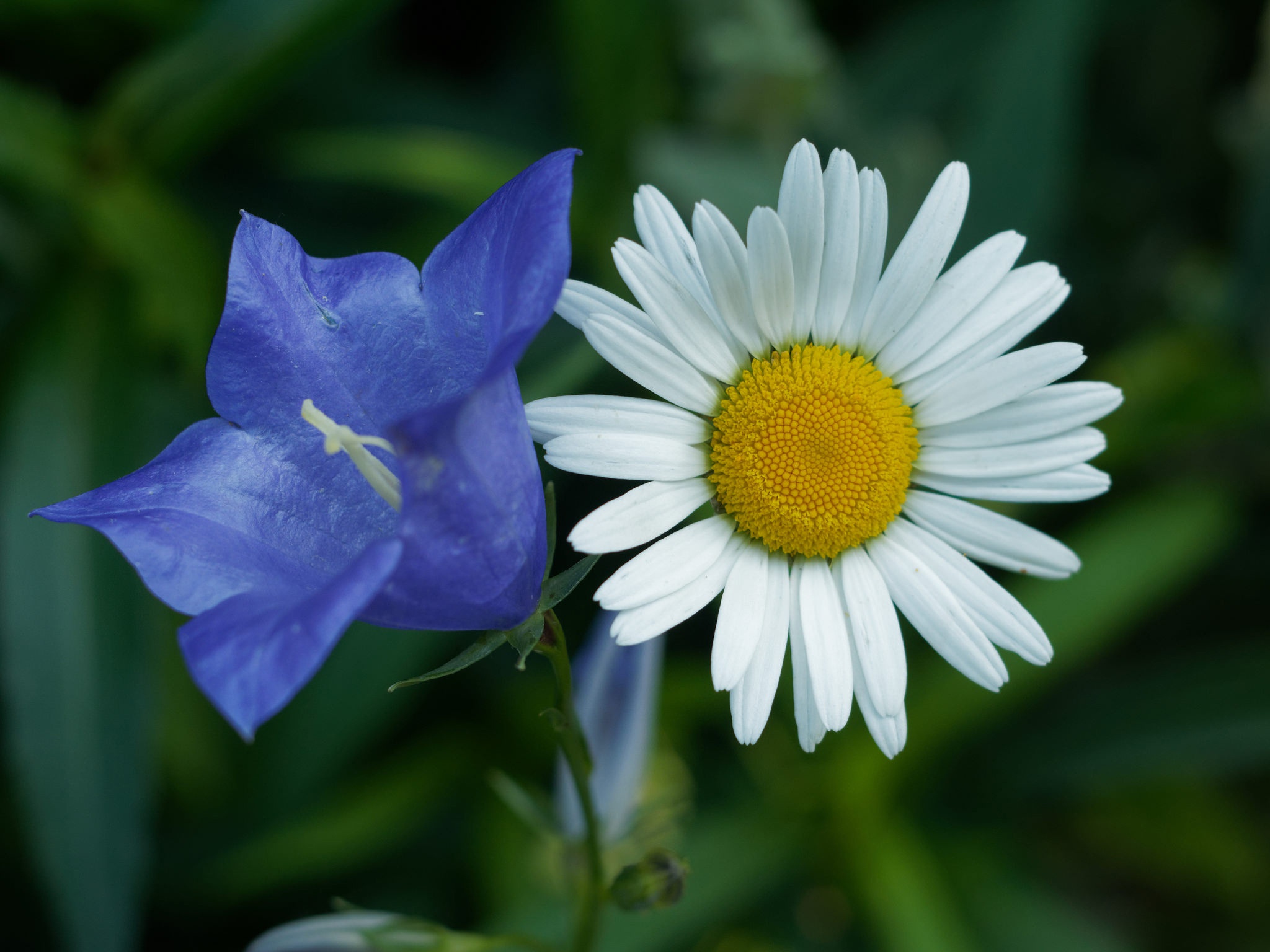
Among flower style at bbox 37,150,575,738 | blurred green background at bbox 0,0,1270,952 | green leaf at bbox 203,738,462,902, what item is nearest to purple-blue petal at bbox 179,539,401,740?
flower style at bbox 37,150,575,738

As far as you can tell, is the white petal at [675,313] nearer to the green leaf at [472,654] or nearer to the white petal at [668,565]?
the white petal at [668,565]

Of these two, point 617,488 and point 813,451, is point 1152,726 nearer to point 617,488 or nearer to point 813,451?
point 617,488

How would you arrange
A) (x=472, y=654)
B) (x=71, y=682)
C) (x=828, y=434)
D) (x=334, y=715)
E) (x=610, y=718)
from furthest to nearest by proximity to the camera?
(x=334, y=715) < (x=71, y=682) < (x=610, y=718) < (x=828, y=434) < (x=472, y=654)

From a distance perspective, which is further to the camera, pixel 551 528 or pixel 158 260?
pixel 158 260

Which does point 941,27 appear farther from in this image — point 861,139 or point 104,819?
point 104,819

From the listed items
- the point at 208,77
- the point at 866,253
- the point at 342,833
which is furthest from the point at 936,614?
the point at 208,77

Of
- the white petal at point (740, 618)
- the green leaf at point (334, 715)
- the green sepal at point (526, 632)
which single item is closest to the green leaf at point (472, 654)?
the green sepal at point (526, 632)
